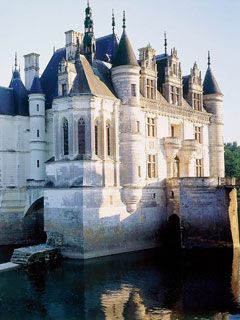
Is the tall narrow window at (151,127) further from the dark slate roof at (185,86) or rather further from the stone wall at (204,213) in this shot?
the dark slate roof at (185,86)

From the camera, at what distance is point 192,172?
4094cm

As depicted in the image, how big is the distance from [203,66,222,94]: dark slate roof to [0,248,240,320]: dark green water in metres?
18.0

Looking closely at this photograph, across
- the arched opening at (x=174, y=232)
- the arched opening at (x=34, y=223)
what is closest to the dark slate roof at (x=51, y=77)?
the arched opening at (x=34, y=223)

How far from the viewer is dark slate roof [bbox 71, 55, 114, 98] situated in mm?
32094

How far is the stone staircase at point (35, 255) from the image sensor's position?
29.5 m

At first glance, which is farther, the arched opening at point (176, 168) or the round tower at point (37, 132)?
the arched opening at point (176, 168)

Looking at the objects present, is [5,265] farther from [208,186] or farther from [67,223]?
[208,186]

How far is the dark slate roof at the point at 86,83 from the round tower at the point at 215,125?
14.0 m

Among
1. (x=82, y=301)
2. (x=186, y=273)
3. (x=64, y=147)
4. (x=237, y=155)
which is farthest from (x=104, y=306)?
(x=237, y=155)

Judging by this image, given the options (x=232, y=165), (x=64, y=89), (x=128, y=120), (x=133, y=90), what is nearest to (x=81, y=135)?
(x=64, y=89)

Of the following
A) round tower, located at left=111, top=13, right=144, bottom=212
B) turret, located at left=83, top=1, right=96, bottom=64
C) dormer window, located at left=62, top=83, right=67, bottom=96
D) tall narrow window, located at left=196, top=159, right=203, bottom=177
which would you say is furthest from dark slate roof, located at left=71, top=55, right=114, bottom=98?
tall narrow window, located at left=196, top=159, right=203, bottom=177

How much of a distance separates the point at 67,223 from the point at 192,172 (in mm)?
14313

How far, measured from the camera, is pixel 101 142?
32.4m

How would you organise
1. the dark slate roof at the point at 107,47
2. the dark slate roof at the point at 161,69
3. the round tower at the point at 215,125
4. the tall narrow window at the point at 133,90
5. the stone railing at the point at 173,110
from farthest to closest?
the round tower at the point at 215,125, the dark slate roof at the point at 161,69, the dark slate roof at the point at 107,47, the stone railing at the point at 173,110, the tall narrow window at the point at 133,90
